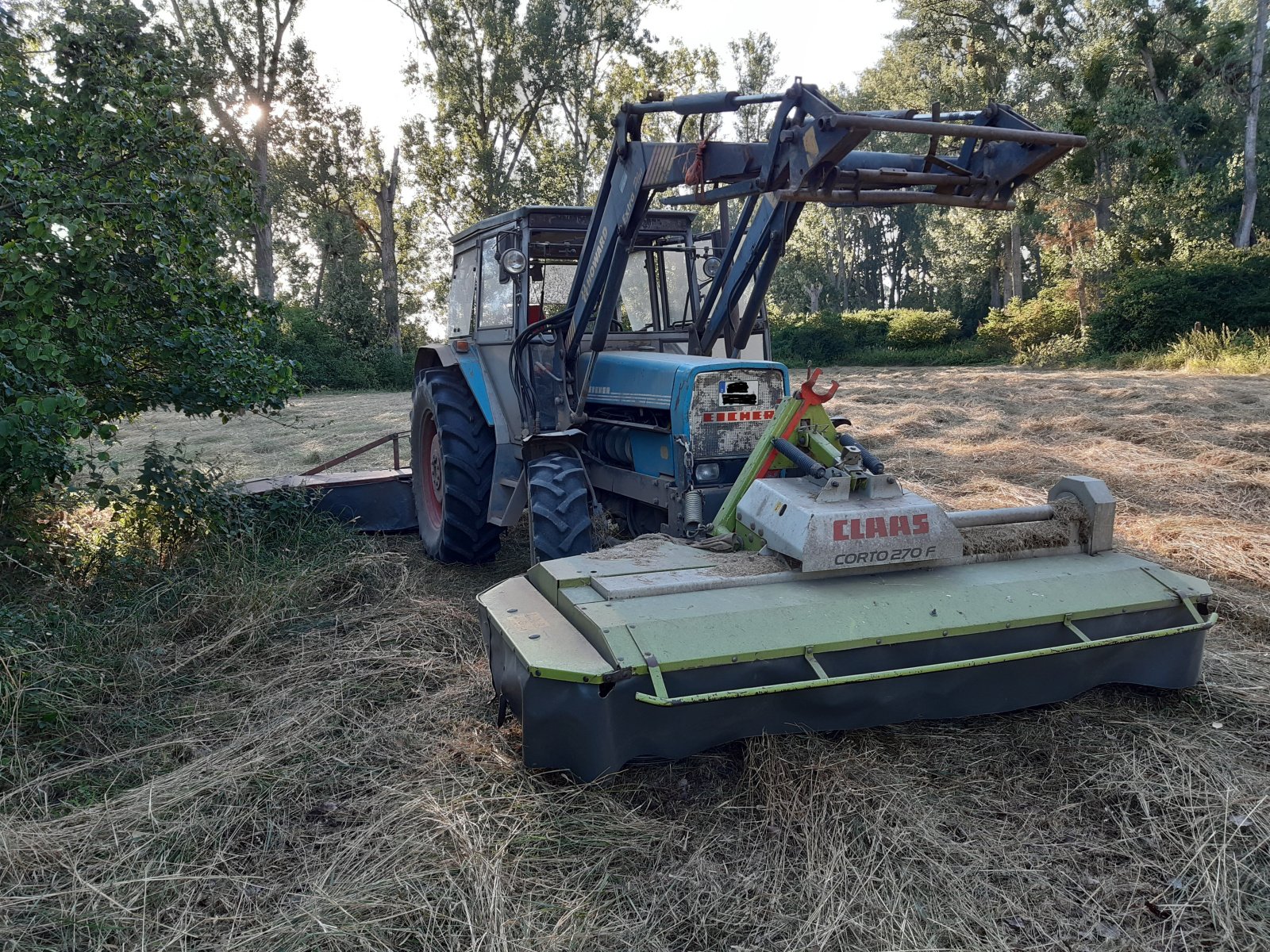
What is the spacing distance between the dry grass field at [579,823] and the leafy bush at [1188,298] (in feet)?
59.9

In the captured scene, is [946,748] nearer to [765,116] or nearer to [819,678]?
[819,678]

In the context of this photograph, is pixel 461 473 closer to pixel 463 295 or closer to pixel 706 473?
pixel 463 295

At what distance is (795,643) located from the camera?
3090 millimetres

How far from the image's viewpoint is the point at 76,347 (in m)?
4.68

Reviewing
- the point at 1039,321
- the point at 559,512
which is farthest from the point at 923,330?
the point at 559,512

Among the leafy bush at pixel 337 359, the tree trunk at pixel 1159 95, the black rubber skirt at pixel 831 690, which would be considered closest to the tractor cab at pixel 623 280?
the black rubber skirt at pixel 831 690

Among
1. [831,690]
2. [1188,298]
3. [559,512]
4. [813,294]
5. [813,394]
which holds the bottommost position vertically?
[831,690]

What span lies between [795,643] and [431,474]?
Result: 13.9 ft

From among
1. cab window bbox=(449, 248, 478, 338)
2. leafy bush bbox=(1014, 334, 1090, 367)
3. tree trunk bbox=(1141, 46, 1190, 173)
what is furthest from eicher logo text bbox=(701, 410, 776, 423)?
tree trunk bbox=(1141, 46, 1190, 173)

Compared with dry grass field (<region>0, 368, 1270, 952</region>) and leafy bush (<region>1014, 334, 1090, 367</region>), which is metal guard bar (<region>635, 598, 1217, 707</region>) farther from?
leafy bush (<region>1014, 334, 1090, 367</region>)

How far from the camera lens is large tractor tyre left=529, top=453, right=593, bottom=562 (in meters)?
4.64

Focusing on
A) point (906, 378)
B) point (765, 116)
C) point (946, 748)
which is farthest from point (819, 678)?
point (765, 116)

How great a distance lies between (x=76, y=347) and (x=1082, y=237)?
2811 centimetres

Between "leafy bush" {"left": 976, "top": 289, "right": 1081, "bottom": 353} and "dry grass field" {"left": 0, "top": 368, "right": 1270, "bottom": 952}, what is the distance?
880 inches
